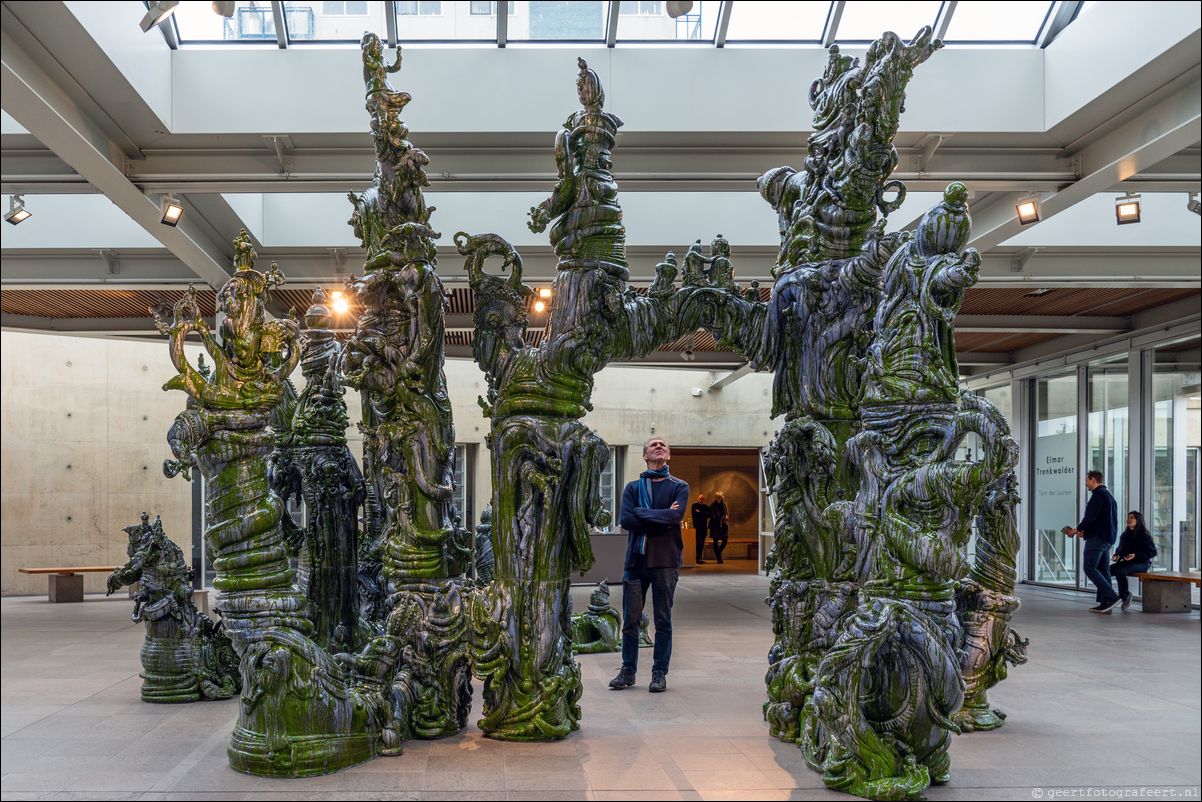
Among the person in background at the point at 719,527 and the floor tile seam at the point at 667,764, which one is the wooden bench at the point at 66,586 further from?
the person in background at the point at 719,527

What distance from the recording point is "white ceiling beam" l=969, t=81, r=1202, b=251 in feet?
21.1

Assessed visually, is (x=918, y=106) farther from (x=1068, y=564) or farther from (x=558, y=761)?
(x=1068, y=564)

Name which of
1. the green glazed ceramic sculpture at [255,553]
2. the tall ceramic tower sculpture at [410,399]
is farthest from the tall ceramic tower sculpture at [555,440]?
the green glazed ceramic sculpture at [255,553]

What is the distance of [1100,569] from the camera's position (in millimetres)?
12242

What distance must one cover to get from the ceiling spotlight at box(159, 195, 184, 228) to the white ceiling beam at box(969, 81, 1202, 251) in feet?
25.7

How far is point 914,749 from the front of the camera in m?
3.81

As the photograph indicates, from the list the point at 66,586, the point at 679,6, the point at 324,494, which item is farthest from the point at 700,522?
the point at 679,6

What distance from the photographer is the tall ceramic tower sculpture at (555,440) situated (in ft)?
15.3

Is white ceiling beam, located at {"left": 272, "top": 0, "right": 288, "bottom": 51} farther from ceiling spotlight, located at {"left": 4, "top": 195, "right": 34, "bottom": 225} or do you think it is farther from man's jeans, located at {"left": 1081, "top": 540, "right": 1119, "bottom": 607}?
man's jeans, located at {"left": 1081, "top": 540, "right": 1119, "bottom": 607}

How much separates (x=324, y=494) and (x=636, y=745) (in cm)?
290

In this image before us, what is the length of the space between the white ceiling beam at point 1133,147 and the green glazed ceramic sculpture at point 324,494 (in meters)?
6.24

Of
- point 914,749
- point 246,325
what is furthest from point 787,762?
point 246,325

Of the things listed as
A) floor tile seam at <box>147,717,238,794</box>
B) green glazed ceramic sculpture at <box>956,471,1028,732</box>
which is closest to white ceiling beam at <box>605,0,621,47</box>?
green glazed ceramic sculpture at <box>956,471,1028,732</box>

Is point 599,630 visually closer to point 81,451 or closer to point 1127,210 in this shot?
point 1127,210
